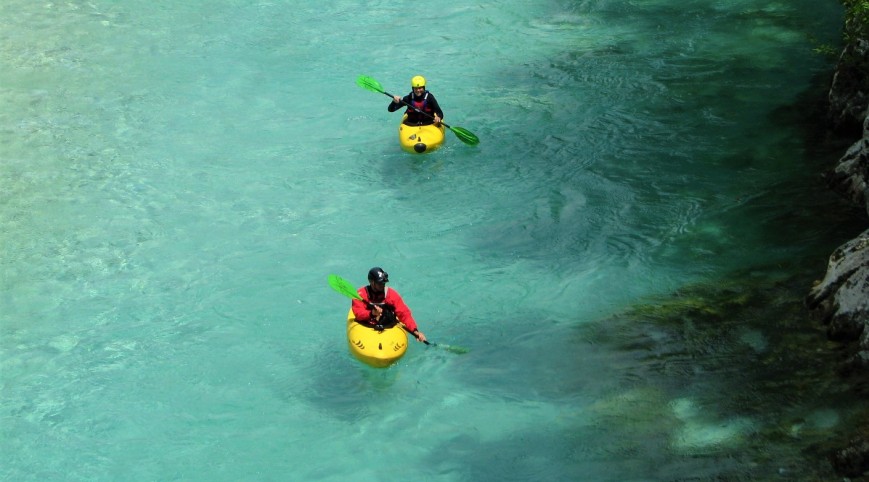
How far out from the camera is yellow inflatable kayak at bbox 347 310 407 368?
393 inches

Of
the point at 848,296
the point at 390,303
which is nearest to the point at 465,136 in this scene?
the point at 390,303

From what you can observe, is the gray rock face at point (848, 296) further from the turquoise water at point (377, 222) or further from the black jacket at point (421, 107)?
the black jacket at point (421, 107)

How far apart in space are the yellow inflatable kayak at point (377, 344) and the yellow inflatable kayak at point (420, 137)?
4615 mm

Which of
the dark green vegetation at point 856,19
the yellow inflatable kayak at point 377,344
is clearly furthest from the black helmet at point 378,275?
the dark green vegetation at point 856,19

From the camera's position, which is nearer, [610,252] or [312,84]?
[610,252]

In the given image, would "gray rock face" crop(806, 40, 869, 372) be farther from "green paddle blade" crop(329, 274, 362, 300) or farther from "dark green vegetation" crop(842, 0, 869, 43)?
"green paddle blade" crop(329, 274, 362, 300)

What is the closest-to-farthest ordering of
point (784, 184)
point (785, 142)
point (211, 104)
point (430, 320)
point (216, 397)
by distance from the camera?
point (216, 397)
point (430, 320)
point (784, 184)
point (785, 142)
point (211, 104)

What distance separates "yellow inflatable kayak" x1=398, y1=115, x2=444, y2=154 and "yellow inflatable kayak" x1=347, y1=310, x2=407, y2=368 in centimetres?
462

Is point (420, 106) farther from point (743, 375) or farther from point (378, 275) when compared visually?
point (743, 375)

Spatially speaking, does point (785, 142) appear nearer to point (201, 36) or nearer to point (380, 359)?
point (380, 359)

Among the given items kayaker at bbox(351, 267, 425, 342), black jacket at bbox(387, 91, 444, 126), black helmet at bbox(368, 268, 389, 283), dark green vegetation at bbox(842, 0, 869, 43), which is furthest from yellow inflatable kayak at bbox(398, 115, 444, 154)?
dark green vegetation at bbox(842, 0, 869, 43)

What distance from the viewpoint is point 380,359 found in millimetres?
10031

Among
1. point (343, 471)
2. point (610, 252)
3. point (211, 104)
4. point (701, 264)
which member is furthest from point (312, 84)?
point (343, 471)

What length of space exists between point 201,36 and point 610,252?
10039 millimetres
